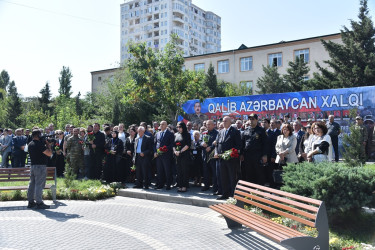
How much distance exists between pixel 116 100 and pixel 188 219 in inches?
1040

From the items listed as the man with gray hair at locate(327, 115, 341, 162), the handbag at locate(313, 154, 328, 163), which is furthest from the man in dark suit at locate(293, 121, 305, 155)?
the handbag at locate(313, 154, 328, 163)

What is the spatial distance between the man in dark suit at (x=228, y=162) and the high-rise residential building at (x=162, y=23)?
3388 inches

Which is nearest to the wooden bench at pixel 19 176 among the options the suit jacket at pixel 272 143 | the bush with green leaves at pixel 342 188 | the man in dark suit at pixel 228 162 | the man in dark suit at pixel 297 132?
the man in dark suit at pixel 228 162

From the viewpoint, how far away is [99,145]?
1270 centimetres

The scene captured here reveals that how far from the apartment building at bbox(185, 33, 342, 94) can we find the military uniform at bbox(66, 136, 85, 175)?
1264 inches

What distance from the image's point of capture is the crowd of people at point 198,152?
8.71 metres

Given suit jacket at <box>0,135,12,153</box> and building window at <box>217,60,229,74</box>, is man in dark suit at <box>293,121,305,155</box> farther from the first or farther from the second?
building window at <box>217,60,229,74</box>

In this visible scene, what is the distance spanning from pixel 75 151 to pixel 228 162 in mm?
7023

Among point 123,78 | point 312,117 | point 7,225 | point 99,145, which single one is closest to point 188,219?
point 7,225

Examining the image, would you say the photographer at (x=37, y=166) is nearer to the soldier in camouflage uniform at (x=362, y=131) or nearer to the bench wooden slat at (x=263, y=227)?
the bench wooden slat at (x=263, y=227)

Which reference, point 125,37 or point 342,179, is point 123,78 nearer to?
point 342,179

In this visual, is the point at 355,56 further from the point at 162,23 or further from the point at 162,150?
the point at 162,23

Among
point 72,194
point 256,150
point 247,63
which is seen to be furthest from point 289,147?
point 247,63

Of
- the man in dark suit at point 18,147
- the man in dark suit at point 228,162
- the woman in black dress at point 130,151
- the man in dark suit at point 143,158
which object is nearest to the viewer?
the man in dark suit at point 228,162
